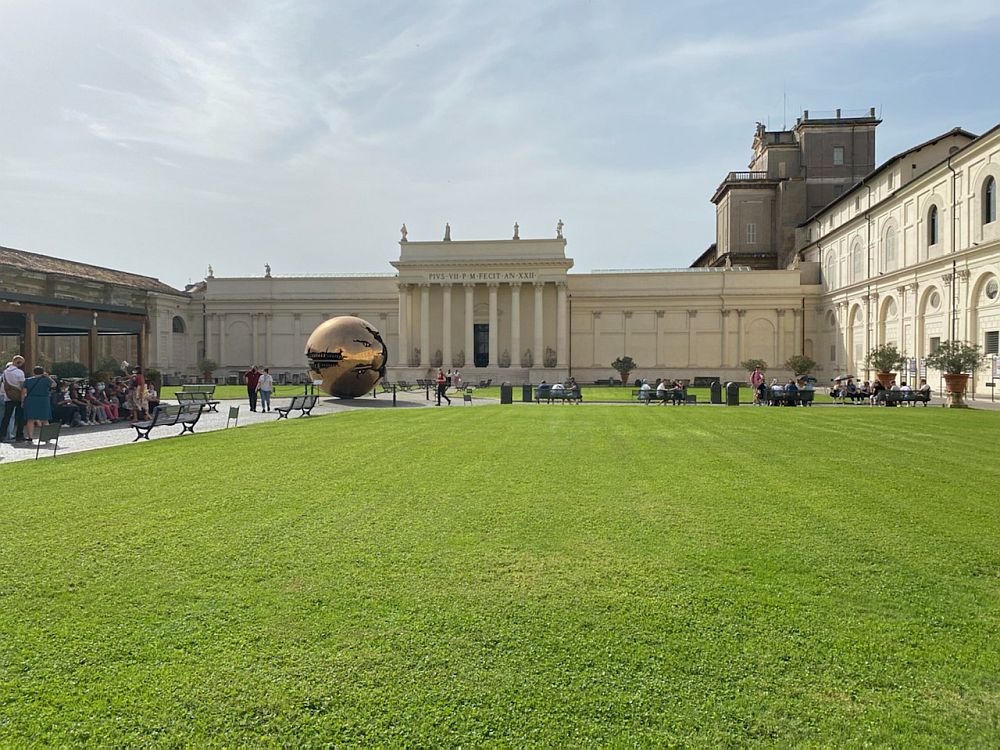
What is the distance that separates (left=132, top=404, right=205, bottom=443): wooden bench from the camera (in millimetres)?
14195

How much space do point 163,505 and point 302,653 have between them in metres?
4.69

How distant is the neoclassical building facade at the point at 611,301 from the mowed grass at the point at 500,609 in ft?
140

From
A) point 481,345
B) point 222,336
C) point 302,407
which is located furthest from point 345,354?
point 222,336

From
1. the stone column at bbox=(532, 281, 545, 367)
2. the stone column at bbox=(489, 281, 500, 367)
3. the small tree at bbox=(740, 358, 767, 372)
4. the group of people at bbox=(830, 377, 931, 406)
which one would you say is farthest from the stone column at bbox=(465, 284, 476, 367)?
the group of people at bbox=(830, 377, 931, 406)

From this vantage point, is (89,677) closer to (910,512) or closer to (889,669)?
(889,669)

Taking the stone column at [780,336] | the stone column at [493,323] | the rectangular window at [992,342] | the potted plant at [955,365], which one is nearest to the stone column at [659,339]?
the stone column at [780,336]

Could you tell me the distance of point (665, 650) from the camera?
381 centimetres

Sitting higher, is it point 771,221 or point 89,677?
point 771,221

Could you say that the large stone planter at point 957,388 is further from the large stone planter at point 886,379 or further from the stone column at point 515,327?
the stone column at point 515,327

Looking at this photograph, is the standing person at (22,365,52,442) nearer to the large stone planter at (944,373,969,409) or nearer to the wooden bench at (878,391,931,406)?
the wooden bench at (878,391,931,406)

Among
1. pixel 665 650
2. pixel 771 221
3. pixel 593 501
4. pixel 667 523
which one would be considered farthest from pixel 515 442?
pixel 771 221

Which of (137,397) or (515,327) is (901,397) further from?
(515,327)

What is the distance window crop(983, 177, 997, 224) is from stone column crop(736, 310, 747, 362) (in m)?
26.7

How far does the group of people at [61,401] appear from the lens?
1360 cm
